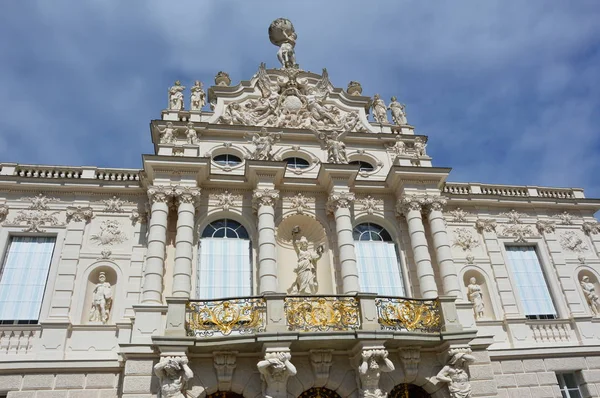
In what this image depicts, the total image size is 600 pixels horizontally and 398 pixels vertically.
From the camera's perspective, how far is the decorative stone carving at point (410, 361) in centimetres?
1584

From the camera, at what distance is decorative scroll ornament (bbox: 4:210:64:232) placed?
18375mm

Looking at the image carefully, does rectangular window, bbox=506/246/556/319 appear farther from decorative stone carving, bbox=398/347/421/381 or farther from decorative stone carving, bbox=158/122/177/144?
decorative stone carving, bbox=158/122/177/144

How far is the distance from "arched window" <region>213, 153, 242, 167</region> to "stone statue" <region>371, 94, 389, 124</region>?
24.6ft

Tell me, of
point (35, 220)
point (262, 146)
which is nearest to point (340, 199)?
point (262, 146)

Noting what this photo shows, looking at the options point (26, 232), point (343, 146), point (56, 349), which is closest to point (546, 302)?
point (343, 146)

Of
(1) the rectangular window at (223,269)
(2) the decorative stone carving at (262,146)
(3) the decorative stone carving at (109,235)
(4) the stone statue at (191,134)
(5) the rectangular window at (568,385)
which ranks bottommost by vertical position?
(5) the rectangular window at (568,385)

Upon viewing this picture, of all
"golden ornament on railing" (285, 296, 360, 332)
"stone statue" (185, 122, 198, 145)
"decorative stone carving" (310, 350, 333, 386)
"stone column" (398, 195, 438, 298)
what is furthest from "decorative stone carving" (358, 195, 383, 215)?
"stone statue" (185, 122, 198, 145)

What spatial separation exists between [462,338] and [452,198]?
25.0 feet

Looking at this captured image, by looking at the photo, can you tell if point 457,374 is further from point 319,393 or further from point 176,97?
point 176,97

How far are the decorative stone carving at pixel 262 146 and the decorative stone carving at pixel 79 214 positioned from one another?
6647 millimetres

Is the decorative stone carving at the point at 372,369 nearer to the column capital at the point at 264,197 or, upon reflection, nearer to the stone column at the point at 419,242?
the stone column at the point at 419,242

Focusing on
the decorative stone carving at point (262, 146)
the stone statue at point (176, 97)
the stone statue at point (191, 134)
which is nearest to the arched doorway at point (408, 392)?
the decorative stone carving at point (262, 146)

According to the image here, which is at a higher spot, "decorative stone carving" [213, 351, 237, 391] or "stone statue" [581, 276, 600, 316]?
"stone statue" [581, 276, 600, 316]

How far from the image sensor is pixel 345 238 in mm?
18531
